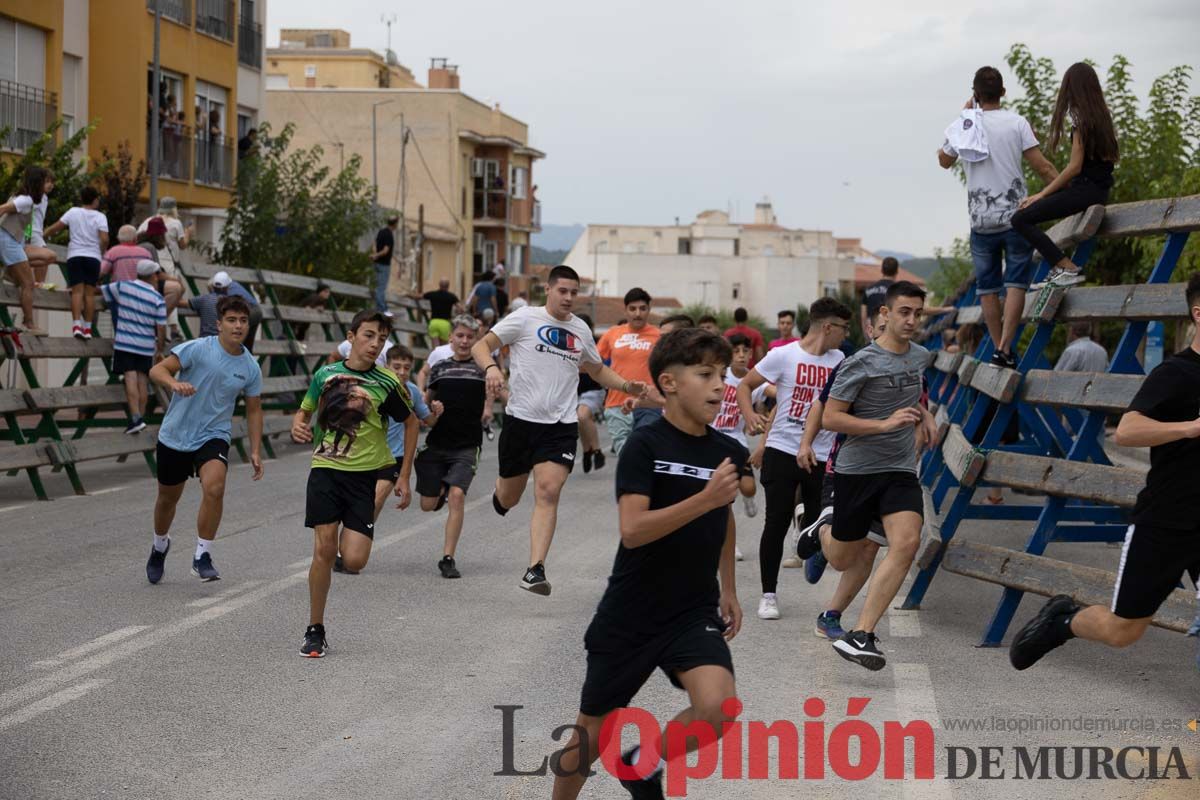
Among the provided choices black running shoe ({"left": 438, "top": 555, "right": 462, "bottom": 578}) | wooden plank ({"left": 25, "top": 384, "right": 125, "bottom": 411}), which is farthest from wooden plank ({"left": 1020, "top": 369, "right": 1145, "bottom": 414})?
wooden plank ({"left": 25, "top": 384, "right": 125, "bottom": 411})

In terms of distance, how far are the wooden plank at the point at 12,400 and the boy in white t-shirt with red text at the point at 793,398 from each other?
26.4 feet

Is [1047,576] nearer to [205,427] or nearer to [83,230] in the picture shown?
[205,427]

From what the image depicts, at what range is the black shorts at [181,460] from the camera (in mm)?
10508

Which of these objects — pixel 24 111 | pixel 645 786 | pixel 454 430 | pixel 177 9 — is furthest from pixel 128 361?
pixel 177 9

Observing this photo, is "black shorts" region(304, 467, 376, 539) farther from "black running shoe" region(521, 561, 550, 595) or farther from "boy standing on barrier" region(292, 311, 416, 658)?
"black running shoe" region(521, 561, 550, 595)

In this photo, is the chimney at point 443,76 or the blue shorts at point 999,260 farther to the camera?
the chimney at point 443,76

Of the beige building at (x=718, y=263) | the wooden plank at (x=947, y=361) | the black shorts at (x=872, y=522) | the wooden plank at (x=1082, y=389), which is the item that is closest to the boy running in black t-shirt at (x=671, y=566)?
the black shorts at (x=872, y=522)

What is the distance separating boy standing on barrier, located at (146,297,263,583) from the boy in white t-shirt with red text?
11.0 feet

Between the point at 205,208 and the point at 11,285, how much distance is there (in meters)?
25.0

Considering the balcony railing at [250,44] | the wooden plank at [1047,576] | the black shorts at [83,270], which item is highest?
the balcony railing at [250,44]

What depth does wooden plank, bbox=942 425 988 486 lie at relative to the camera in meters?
9.46

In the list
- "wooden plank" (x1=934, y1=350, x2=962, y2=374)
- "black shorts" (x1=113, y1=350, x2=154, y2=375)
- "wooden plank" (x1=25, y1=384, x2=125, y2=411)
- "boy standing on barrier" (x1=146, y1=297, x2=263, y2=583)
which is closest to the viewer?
"boy standing on barrier" (x1=146, y1=297, x2=263, y2=583)

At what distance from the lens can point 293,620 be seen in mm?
9289

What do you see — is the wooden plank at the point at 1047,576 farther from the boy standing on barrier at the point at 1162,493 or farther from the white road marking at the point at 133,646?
the white road marking at the point at 133,646
